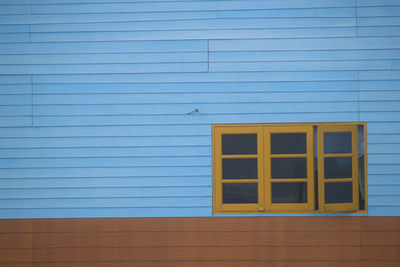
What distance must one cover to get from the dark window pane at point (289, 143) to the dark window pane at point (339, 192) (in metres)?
0.59

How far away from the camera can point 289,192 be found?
4848mm

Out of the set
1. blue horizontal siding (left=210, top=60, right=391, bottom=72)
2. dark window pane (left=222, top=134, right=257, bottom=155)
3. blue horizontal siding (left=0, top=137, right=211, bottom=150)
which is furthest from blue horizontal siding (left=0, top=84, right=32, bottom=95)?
dark window pane (left=222, top=134, right=257, bottom=155)

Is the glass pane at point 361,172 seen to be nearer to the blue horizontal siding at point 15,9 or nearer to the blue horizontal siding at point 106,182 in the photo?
the blue horizontal siding at point 106,182

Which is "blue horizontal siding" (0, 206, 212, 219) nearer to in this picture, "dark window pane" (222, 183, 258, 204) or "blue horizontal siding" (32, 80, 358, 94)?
"dark window pane" (222, 183, 258, 204)

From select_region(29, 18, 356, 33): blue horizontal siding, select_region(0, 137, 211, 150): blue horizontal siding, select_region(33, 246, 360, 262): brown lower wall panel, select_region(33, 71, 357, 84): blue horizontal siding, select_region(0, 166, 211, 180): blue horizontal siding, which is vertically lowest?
select_region(33, 246, 360, 262): brown lower wall panel

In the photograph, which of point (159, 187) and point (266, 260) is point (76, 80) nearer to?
point (159, 187)

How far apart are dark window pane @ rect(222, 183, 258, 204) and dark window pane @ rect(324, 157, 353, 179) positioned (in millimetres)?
994

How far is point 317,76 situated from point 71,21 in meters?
3.47

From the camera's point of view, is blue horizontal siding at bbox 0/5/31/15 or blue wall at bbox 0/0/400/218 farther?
blue horizontal siding at bbox 0/5/31/15

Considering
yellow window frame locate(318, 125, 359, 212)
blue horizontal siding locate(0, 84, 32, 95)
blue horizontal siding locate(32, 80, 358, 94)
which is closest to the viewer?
yellow window frame locate(318, 125, 359, 212)

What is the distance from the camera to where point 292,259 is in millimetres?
4801

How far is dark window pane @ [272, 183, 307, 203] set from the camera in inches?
190

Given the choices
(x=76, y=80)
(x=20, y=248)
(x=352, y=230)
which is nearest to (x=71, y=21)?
(x=76, y=80)

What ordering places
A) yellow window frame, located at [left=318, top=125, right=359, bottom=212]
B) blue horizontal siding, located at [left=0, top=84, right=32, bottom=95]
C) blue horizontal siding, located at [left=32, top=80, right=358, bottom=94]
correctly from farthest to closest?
blue horizontal siding, located at [left=0, top=84, right=32, bottom=95]
blue horizontal siding, located at [left=32, top=80, right=358, bottom=94]
yellow window frame, located at [left=318, top=125, right=359, bottom=212]
